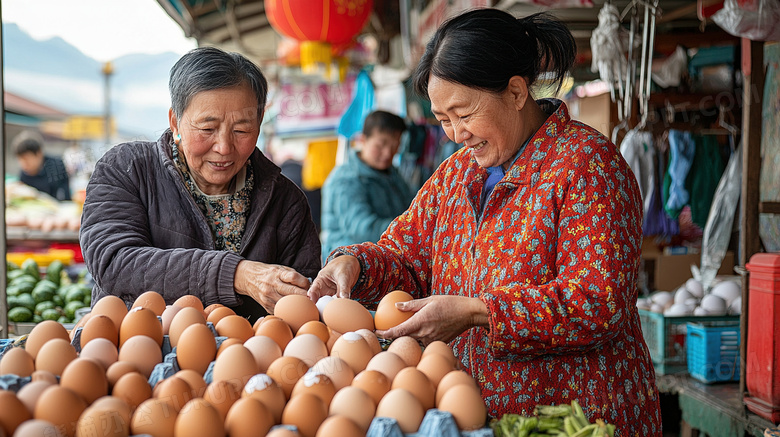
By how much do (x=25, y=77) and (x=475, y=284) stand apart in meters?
8.74

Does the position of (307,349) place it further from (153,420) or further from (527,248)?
(527,248)

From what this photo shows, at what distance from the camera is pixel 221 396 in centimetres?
116

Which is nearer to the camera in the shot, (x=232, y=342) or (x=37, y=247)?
(x=232, y=342)

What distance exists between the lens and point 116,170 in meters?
1.98

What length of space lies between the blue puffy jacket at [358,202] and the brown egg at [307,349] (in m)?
2.64

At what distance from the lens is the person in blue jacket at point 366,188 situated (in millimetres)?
4211

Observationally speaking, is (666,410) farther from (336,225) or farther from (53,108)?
(53,108)

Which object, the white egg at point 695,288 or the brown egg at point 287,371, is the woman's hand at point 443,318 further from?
the white egg at point 695,288

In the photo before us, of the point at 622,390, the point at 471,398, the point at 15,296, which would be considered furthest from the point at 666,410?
the point at 15,296

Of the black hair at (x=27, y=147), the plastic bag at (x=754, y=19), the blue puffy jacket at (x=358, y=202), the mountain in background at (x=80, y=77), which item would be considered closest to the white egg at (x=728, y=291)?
the plastic bag at (x=754, y=19)

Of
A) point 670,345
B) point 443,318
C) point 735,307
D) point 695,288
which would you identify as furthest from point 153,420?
point 695,288

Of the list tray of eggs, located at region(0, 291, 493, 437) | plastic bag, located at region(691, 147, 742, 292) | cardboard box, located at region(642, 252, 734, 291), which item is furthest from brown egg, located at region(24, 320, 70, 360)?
cardboard box, located at region(642, 252, 734, 291)

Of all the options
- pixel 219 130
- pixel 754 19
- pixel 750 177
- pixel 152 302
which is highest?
pixel 754 19

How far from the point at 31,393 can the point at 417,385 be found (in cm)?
69
